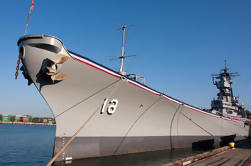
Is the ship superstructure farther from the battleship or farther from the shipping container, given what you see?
the shipping container

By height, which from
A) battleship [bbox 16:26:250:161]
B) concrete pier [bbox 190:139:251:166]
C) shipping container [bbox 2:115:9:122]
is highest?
battleship [bbox 16:26:250:161]

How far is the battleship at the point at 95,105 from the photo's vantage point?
6434 mm

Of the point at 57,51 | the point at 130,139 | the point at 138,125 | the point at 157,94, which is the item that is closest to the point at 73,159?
the point at 130,139

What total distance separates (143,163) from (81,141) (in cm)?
329

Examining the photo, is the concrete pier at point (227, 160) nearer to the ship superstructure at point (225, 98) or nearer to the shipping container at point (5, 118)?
the ship superstructure at point (225, 98)

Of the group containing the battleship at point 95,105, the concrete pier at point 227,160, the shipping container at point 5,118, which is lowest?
the shipping container at point 5,118

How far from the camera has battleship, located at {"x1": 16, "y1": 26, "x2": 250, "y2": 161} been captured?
6.43 metres

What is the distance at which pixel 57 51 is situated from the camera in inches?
Answer: 250

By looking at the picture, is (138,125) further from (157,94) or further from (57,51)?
(57,51)

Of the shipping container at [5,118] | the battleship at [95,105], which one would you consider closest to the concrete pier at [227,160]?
the battleship at [95,105]

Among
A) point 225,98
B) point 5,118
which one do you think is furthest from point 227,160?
point 5,118

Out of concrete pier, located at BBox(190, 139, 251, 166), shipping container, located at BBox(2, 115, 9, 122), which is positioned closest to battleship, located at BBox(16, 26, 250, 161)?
concrete pier, located at BBox(190, 139, 251, 166)

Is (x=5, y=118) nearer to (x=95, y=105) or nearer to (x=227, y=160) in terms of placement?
(x=95, y=105)

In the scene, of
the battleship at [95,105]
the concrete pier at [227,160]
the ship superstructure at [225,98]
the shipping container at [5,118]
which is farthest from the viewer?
the shipping container at [5,118]
